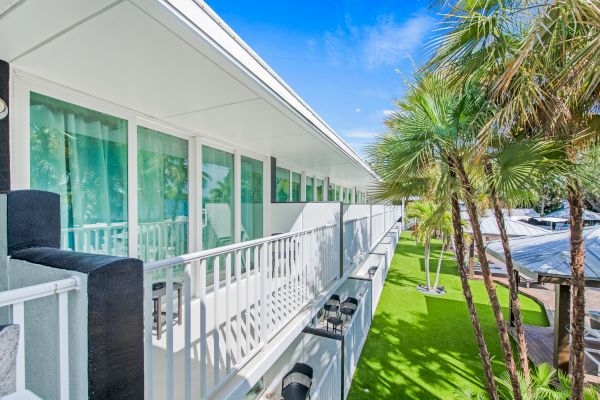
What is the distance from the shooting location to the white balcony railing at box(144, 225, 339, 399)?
1868 mm

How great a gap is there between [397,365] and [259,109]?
692cm

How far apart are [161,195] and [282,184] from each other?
4.37 meters

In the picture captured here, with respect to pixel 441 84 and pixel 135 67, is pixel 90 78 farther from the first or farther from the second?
pixel 441 84

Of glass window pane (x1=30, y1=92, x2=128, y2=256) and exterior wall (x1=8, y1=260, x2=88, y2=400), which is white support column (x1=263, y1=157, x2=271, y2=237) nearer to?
glass window pane (x1=30, y1=92, x2=128, y2=256)

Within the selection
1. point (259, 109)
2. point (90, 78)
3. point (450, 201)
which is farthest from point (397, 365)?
point (90, 78)

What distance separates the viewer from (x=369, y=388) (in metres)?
6.00

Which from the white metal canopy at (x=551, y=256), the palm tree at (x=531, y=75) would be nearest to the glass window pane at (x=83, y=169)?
the palm tree at (x=531, y=75)

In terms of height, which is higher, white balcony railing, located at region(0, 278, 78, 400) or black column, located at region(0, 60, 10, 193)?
black column, located at region(0, 60, 10, 193)

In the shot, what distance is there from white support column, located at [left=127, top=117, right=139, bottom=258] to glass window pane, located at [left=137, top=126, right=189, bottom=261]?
158 millimetres

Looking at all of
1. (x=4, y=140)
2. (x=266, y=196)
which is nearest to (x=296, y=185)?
(x=266, y=196)

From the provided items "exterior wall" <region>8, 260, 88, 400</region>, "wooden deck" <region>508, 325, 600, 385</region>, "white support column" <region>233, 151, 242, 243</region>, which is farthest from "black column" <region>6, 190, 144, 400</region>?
"wooden deck" <region>508, 325, 600, 385</region>

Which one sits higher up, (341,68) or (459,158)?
(341,68)

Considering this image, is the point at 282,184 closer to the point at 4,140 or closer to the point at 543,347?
the point at 4,140

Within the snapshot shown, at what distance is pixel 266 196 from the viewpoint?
273 inches
